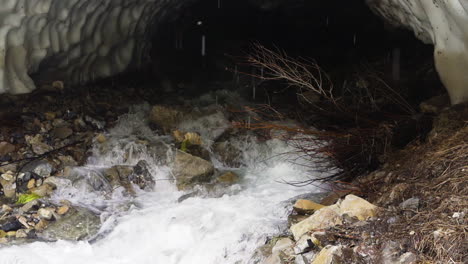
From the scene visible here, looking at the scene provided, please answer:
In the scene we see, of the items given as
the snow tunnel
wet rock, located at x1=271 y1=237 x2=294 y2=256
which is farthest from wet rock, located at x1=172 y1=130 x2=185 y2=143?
wet rock, located at x1=271 y1=237 x2=294 y2=256

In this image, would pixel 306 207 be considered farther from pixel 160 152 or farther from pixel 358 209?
pixel 160 152

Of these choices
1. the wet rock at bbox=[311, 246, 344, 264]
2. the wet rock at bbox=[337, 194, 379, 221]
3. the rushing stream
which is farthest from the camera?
the rushing stream

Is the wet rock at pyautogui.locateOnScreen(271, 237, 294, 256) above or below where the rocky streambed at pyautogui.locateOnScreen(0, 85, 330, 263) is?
above

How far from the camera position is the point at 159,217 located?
3.80 metres

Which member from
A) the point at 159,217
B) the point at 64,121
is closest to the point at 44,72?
the point at 64,121

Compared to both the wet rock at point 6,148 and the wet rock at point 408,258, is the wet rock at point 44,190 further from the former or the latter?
the wet rock at point 408,258

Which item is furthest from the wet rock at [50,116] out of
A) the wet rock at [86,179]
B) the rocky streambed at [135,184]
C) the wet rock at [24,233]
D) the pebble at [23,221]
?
the wet rock at [24,233]

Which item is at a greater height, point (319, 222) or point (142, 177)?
point (319, 222)

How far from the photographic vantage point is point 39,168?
4.33 m

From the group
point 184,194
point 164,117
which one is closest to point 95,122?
point 164,117

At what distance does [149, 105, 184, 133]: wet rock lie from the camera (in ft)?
19.0

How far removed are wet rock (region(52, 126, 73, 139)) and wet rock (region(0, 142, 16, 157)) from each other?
48 cm

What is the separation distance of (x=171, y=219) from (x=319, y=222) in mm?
1383

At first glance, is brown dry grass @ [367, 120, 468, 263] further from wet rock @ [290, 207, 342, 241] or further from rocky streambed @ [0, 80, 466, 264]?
wet rock @ [290, 207, 342, 241]
